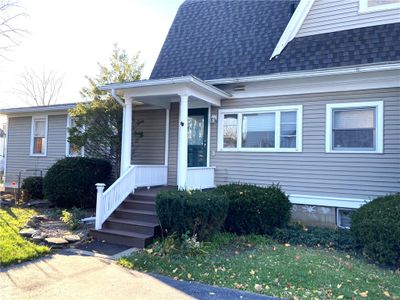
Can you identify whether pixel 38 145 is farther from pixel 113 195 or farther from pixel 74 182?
pixel 113 195

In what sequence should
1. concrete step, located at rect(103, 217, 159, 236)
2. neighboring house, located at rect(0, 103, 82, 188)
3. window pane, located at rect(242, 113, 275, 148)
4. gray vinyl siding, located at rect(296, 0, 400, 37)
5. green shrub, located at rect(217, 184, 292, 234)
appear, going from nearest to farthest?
concrete step, located at rect(103, 217, 159, 236) → green shrub, located at rect(217, 184, 292, 234) → gray vinyl siding, located at rect(296, 0, 400, 37) → window pane, located at rect(242, 113, 275, 148) → neighboring house, located at rect(0, 103, 82, 188)

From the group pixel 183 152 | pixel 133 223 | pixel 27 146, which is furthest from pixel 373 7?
pixel 27 146

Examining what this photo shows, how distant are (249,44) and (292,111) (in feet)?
9.12

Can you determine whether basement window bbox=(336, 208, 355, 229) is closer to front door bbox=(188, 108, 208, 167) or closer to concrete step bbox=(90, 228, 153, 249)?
front door bbox=(188, 108, 208, 167)

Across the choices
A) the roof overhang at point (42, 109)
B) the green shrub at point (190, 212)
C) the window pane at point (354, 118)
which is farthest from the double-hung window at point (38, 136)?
the window pane at point (354, 118)

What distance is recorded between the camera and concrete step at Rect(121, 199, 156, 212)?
7.78 metres

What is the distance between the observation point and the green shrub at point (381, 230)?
17.9 ft

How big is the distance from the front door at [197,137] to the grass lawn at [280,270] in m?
3.56

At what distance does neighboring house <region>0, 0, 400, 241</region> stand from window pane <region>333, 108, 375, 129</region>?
22 millimetres

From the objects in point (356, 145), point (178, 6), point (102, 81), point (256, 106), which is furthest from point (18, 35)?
point (356, 145)

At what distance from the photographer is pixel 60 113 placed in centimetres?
1299

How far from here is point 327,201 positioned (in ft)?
26.4

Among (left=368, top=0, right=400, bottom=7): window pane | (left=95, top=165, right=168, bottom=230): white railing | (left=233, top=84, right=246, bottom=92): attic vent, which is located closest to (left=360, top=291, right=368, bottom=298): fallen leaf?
(left=95, top=165, right=168, bottom=230): white railing

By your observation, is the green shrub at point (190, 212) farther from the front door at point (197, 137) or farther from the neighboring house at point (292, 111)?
the front door at point (197, 137)
